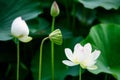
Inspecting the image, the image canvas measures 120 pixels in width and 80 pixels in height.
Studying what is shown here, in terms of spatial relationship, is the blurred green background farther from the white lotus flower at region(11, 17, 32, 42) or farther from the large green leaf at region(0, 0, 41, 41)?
the white lotus flower at region(11, 17, 32, 42)

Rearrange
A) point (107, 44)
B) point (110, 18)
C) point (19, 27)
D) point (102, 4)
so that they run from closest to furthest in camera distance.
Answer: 1. point (19, 27)
2. point (107, 44)
3. point (102, 4)
4. point (110, 18)

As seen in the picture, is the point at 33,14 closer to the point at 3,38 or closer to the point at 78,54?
the point at 3,38

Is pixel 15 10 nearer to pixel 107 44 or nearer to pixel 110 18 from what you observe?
pixel 107 44

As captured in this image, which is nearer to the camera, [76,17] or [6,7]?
Result: [6,7]

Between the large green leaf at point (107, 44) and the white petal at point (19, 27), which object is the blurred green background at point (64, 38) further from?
the white petal at point (19, 27)

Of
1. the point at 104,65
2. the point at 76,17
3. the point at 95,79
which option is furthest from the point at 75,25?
the point at 104,65

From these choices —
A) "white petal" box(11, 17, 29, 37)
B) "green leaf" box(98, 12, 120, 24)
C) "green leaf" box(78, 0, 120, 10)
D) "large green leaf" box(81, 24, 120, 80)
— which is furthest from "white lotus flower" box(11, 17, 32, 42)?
"green leaf" box(98, 12, 120, 24)

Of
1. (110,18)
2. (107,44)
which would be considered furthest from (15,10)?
(110,18)
